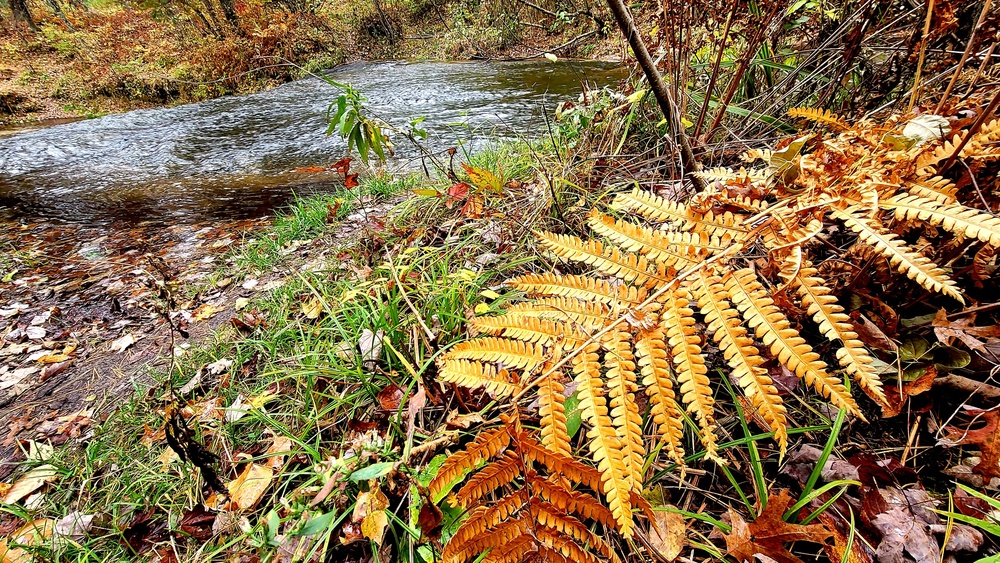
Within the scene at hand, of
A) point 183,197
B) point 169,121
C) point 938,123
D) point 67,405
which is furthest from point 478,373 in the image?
point 169,121

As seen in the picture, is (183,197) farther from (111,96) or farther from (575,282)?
(111,96)

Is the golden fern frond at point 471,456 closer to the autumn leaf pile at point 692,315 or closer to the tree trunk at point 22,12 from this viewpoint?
the autumn leaf pile at point 692,315

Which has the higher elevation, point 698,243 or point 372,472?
point 698,243

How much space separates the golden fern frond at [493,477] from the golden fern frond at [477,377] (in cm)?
13

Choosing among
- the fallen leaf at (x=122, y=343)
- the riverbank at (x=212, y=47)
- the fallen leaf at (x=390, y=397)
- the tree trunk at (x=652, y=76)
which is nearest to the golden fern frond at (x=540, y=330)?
the fallen leaf at (x=390, y=397)

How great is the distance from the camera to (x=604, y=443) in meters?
0.74

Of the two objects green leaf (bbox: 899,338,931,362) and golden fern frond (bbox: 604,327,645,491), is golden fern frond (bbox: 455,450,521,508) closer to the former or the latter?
golden fern frond (bbox: 604,327,645,491)

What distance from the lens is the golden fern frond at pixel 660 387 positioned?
0.73 m

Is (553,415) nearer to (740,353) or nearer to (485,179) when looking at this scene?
(740,353)

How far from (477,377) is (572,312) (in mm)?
248

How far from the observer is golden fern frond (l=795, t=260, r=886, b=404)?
708 millimetres

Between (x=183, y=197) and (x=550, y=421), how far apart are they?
6563mm

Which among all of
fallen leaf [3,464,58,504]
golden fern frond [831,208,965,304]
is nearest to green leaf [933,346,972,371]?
golden fern frond [831,208,965,304]

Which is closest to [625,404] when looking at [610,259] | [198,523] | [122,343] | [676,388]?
[610,259]
